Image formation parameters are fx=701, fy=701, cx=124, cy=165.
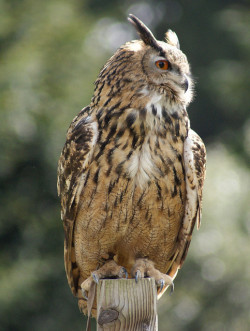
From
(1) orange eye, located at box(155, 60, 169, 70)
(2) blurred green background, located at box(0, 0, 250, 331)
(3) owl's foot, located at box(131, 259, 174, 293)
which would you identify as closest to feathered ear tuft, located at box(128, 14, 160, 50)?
(1) orange eye, located at box(155, 60, 169, 70)

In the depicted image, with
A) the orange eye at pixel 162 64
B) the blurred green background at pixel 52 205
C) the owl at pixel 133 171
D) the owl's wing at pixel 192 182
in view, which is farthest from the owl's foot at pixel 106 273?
the blurred green background at pixel 52 205

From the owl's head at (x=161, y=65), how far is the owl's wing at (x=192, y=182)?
0.92 ft

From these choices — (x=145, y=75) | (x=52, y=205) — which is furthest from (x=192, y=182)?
(x=52, y=205)

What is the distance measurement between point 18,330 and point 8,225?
124 centimetres

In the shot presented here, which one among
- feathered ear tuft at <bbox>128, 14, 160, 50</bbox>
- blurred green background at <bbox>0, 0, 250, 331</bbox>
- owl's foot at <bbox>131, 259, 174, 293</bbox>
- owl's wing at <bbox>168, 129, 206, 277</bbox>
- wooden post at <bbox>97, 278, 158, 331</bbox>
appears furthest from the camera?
blurred green background at <bbox>0, 0, 250, 331</bbox>

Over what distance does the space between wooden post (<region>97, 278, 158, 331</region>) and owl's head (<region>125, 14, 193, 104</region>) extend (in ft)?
4.67

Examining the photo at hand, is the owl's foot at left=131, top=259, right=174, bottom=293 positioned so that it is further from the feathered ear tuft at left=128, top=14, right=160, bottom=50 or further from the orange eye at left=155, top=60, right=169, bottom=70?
the feathered ear tuft at left=128, top=14, right=160, bottom=50

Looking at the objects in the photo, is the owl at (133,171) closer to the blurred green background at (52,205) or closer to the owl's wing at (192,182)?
the owl's wing at (192,182)

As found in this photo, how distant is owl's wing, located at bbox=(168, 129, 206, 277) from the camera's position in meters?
3.93

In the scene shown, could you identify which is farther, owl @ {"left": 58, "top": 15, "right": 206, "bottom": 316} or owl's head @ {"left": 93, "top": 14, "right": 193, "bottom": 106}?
owl's head @ {"left": 93, "top": 14, "right": 193, "bottom": 106}

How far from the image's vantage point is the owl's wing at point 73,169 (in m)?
3.88

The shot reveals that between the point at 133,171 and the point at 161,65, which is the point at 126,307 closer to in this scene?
the point at 133,171

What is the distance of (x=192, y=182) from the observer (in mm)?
3939

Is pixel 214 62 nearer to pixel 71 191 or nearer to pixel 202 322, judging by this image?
pixel 202 322
